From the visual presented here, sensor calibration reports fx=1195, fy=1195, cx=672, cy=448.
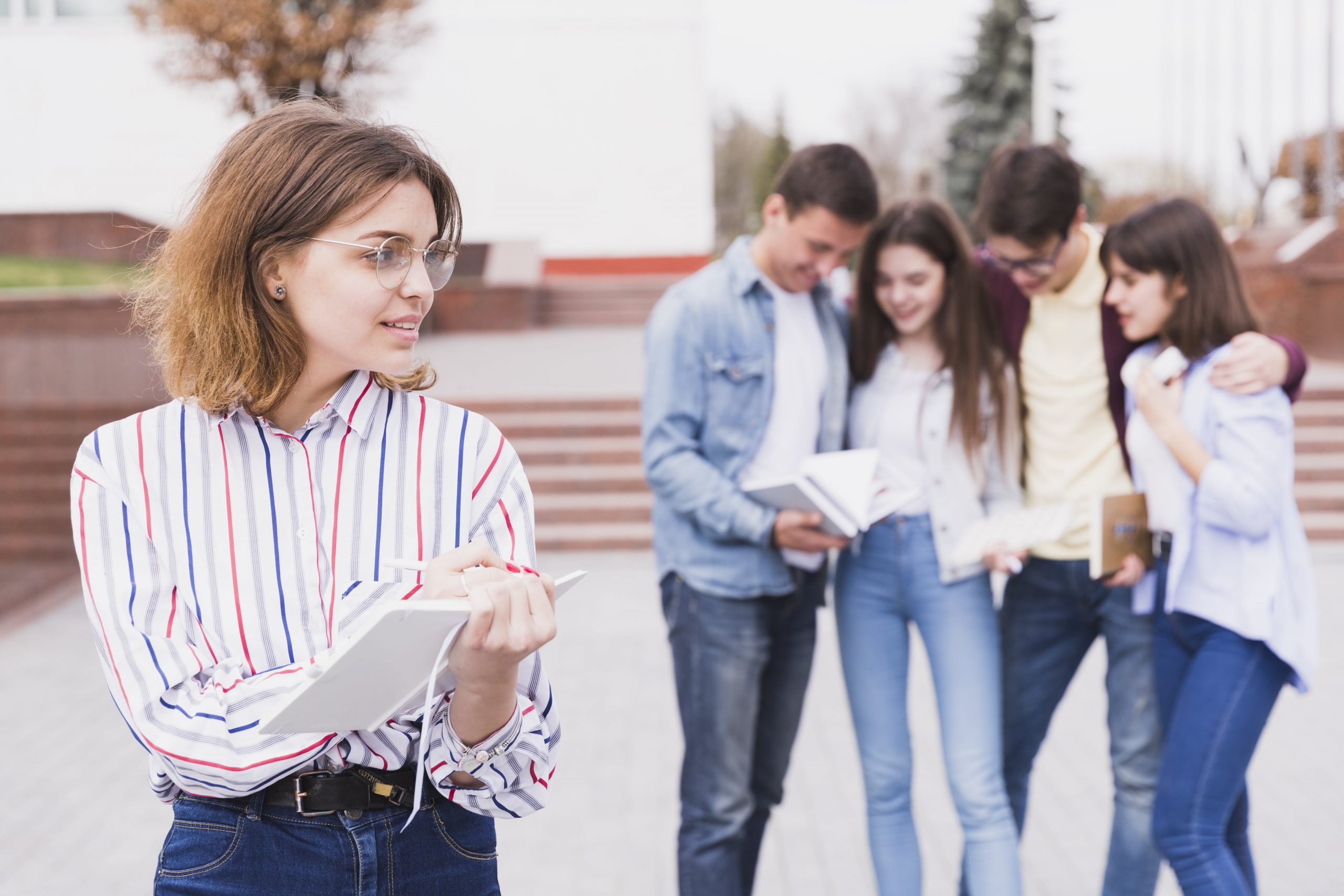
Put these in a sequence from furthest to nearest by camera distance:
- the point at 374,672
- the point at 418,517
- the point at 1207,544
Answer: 1. the point at 1207,544
2. the point at 418,517
3. the point at 374,672

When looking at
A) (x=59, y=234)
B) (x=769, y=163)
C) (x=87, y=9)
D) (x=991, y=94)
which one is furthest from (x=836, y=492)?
(x=769, y=163)

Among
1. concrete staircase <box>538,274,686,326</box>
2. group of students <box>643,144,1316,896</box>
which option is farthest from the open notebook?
concrete staircase <box>538,274,686,326</box>

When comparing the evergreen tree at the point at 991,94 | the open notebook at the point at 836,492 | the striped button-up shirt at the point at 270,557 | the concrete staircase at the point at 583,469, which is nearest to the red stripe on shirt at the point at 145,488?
the striped button-up shirt at the point at 270,557

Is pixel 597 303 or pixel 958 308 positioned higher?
pixel 958 308

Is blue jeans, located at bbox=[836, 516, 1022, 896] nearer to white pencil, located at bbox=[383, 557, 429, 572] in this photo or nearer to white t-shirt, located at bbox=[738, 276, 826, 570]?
white t-shirt, located at bbox=[738, 276, 826, 570]

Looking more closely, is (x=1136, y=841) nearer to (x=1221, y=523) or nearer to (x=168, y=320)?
(x=1221, y=523)

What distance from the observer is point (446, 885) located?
63.4 inches

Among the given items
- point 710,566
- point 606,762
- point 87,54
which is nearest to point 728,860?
point 710,566

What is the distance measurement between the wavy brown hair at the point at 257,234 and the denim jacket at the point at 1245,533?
1934 mm

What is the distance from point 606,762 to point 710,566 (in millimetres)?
2038

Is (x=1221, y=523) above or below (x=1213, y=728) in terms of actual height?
above

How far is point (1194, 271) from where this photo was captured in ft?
9.05

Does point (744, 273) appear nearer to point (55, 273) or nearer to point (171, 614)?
point (171, 614)

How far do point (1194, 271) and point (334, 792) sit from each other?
2218 millimetres
